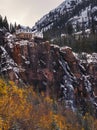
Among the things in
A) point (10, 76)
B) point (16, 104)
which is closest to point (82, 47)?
point (10, 76)

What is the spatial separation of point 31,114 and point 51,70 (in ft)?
176

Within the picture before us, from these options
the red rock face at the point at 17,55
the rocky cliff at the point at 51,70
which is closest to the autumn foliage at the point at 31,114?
the rocky cliff at the point at 51,70

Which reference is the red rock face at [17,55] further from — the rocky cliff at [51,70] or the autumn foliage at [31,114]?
the autumn foliage at [31,114]

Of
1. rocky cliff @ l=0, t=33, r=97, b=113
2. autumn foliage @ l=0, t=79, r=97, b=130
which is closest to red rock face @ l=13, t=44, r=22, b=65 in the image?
rocky cliff @ l=0, t=33, r=97, b=113

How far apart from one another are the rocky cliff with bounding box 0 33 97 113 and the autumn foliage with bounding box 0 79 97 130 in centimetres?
644

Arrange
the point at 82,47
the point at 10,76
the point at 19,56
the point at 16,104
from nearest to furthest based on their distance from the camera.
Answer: the point at 16,104 → the point at 10,76 → the point at 19,56 → the point at 82,47

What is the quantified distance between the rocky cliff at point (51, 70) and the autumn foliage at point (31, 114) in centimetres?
644

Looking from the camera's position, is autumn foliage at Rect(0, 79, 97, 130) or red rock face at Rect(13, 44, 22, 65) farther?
red rock face at Rect(13, 44, 22, 65)

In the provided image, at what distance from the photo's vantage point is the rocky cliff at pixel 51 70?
143 m

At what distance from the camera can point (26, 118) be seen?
3474 inches

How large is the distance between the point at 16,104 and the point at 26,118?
6572 mm

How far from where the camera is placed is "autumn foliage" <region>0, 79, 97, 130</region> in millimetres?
76113

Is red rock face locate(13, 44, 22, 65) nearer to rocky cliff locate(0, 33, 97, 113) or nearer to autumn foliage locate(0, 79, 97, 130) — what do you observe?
rocky cliff locate(0, 33, 97, 113)

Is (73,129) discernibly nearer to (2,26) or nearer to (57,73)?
(57,73)
